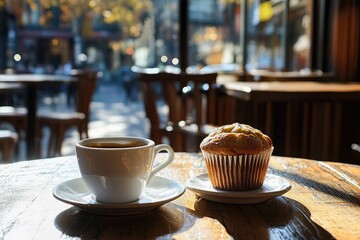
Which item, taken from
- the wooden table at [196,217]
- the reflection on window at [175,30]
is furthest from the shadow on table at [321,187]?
the reflection on window at [175,30]

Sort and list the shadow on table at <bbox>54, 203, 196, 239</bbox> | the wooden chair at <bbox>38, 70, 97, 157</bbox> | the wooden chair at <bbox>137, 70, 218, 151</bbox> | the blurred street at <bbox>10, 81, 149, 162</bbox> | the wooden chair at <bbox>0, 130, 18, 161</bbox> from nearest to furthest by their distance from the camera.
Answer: the shadow on table at <bbox>54, 203, 196, 239</bbox>, the wooden chair at <bbox>0, 130, 18, 161</bbox>, the wooden chair at <bbox>137, 70, 218, 151</bbox>, the wooden chair at <bbox>38, 70, 97, 157</bbox>, the blurred street at <bbox>10, 81, 149, 162</bbox>

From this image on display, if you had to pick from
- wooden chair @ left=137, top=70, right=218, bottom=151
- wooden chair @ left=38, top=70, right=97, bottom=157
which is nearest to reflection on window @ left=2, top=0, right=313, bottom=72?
wooden chair @ left=38, top=70, right=97, bottom=157

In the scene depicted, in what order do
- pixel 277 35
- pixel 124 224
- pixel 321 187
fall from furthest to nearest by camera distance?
1. pixel 277 35
2. pixel 321 187
3. pixel 124 224

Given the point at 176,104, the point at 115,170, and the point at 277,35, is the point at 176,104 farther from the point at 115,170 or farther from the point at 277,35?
the point at 277,35

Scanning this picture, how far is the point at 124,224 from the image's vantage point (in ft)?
2.47

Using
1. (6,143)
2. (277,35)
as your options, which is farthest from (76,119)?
(277,35)

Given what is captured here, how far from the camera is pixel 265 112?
3.28m

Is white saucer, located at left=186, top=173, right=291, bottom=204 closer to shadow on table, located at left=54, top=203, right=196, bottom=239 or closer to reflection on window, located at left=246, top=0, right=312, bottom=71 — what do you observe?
shadow on table, located at left=54, top=203, right=196, bottom=239

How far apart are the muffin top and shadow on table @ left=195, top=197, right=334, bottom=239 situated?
93 millimetres

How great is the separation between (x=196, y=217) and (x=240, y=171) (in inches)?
5.5

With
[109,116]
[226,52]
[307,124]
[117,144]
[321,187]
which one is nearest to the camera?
[117,144]

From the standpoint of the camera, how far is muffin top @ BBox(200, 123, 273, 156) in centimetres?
90

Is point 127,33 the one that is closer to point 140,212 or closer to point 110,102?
point 110,102

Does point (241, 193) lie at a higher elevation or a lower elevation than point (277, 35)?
lower
